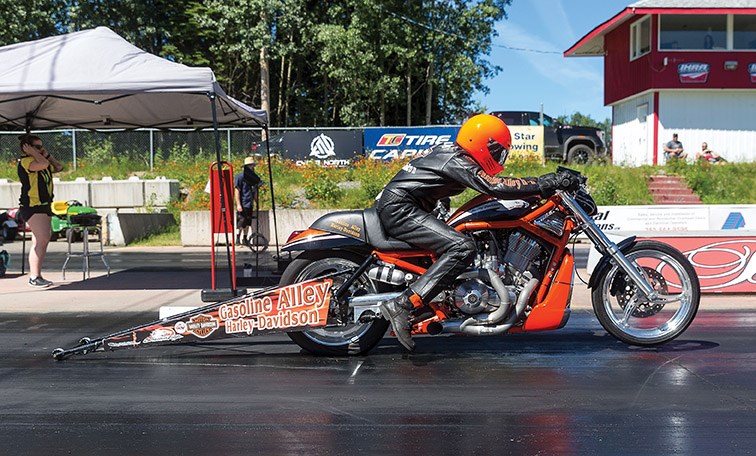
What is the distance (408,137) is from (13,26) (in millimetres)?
22836

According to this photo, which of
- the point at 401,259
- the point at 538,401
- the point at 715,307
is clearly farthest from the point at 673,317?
the point at 715,307

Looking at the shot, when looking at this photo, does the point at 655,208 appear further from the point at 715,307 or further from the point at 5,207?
the point at 5,207

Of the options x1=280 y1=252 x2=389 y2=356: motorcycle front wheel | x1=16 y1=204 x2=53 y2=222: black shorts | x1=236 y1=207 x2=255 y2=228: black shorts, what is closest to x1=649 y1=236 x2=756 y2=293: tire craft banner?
x1=280 y1=252 x2=389 y2=356: motorcycle front wheel

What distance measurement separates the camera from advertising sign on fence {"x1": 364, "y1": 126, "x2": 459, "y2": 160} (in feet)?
87.4

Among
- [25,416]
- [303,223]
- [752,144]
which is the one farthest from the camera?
[752,144]

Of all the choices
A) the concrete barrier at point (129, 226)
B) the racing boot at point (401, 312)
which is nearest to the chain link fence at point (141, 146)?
the concrete barrier at point (129, 226)

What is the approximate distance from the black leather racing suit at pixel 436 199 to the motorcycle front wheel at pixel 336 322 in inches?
18.4

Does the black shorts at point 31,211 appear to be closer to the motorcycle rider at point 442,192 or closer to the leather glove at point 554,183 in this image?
the motorcycle rider at point 442,192

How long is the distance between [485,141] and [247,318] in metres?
2.34

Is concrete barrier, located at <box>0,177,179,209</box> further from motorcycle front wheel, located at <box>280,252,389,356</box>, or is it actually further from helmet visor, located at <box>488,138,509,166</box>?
helmet visor, located at <box>488,138,509,166</box>

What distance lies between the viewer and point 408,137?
1053 inches

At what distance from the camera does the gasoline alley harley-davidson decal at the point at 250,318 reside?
6.23 m

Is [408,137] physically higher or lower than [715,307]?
higher

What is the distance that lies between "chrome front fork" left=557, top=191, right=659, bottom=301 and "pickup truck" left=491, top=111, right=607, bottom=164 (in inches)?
928
